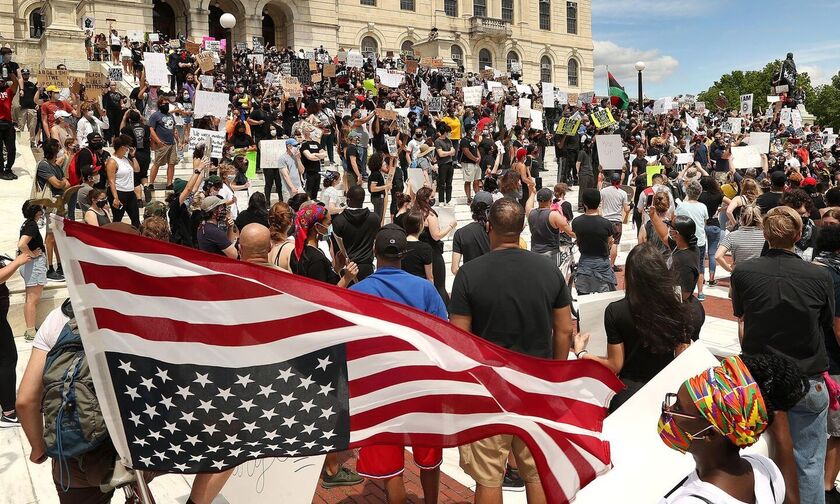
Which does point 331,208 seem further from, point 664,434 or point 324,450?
point 664,434

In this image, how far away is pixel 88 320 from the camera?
2.61 m

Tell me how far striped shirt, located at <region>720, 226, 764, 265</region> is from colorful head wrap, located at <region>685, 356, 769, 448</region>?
4.82 m

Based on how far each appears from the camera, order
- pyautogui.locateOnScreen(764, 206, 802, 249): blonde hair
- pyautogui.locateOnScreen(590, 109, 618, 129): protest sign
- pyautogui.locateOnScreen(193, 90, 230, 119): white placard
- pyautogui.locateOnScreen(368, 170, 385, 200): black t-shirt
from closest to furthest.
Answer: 1. pyautogui.locateOnScreen(764, 206, 802, 249): blonde hair
2. pyautogui.locateOnScreen(368, 170, 385, 200): black t-shirt
3. pyautogui.locateOnScreen(193, 90, 230, 119): white placard
4. pyautogui.locateOnScreen(590, 109, 618, 129): protest sign

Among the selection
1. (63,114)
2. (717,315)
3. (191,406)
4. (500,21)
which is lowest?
(717,315)

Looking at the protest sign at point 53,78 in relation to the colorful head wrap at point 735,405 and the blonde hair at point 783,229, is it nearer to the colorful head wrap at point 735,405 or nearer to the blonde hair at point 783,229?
the blonde hair at point 783,229

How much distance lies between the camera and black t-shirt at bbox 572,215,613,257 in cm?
678

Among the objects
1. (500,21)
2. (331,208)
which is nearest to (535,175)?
(331,208)

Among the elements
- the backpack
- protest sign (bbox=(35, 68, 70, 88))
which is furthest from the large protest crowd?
protest sign (bbox=(35, 68, 70, 88))

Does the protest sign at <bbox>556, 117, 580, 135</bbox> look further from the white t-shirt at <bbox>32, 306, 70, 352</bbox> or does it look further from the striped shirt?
the white t-shirt at <bbox>32, 306, 70, 352</bbox>

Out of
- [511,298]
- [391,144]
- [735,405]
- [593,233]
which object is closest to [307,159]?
[391,144]

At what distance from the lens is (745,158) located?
1573cm

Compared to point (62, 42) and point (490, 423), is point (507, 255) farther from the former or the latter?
point (62, 42)

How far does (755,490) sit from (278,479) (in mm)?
2404

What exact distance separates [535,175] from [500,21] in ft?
151
